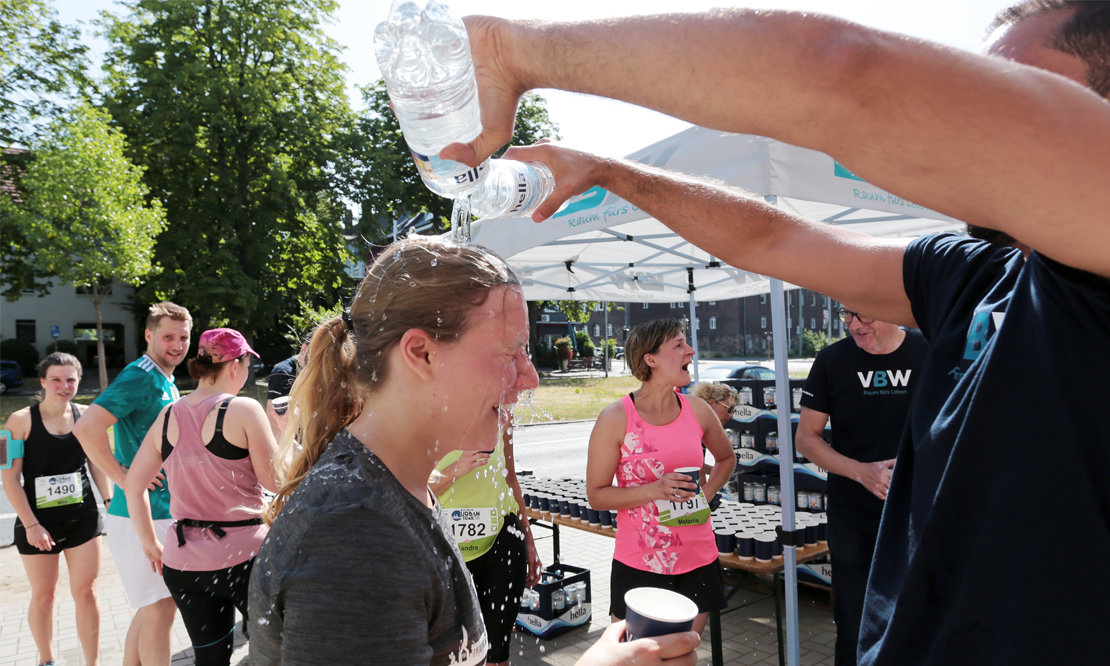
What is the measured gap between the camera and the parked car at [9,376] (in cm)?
2536

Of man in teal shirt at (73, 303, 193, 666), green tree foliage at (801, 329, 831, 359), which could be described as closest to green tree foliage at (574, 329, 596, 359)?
green tree foliage at (801, 329, 831, 359)

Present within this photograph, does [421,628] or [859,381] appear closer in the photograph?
[421,628]

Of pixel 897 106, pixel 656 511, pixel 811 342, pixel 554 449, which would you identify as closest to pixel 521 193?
pixel 897 106

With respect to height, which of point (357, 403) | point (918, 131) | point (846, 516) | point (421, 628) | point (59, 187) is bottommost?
point (846, 516)

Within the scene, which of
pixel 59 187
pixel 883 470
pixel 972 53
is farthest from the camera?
pixel 59 187

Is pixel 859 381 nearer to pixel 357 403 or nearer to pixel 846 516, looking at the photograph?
pixel 846 516

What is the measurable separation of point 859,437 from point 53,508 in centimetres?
544

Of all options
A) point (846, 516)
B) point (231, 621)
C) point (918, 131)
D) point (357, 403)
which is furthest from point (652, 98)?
point (231, 621)

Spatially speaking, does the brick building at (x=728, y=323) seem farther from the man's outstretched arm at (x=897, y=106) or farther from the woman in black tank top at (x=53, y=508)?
the man's outstretched arm at (x=897, y=106)

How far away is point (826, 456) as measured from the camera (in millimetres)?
3730

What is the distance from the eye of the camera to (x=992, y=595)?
3.52ft

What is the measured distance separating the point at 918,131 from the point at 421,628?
3.51 ft

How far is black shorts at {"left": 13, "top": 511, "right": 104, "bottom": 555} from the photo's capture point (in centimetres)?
445

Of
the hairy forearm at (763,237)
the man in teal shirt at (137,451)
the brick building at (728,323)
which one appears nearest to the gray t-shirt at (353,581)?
the hairy forearm at (763,237)
